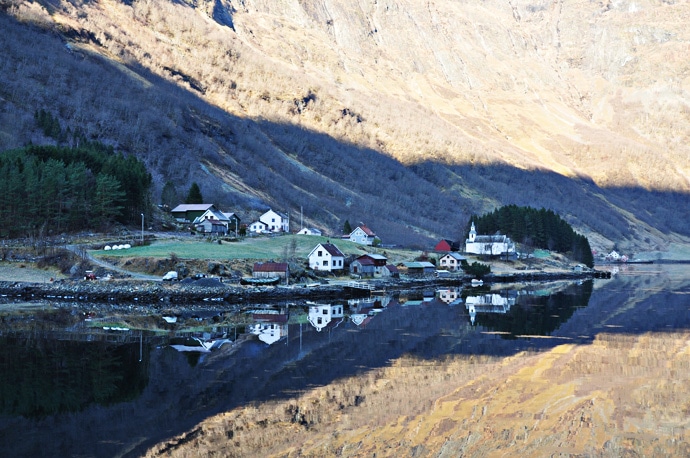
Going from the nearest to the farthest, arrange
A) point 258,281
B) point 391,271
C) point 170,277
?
1. point 170,277
2. point 258,281
3. point 391,271

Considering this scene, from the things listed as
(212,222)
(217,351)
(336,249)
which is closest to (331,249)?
(336,249)

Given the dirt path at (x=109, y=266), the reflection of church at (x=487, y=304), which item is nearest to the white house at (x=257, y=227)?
the dirt path at (x=109, y=266)

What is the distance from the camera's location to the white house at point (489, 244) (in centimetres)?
14138

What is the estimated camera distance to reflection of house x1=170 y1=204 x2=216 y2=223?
121562mm

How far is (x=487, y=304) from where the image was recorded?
78938 millimetres

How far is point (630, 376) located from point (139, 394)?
78.4 ft

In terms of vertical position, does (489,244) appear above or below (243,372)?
above

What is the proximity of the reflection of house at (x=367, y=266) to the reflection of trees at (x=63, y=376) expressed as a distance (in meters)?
53.9

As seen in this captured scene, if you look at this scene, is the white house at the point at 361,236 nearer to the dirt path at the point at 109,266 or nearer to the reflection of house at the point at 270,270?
the reflection of house at the point at 270,270

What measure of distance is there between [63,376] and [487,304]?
48811 mm

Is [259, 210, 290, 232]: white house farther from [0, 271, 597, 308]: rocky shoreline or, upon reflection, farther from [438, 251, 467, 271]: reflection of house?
[0, 271, 597, 308]: rocky shoreline

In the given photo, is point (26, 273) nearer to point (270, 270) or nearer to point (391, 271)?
point (270, 270)

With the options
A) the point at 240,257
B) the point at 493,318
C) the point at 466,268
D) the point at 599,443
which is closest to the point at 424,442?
the point at 599,443

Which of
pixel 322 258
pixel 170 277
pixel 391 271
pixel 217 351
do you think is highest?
pixel 322 258
